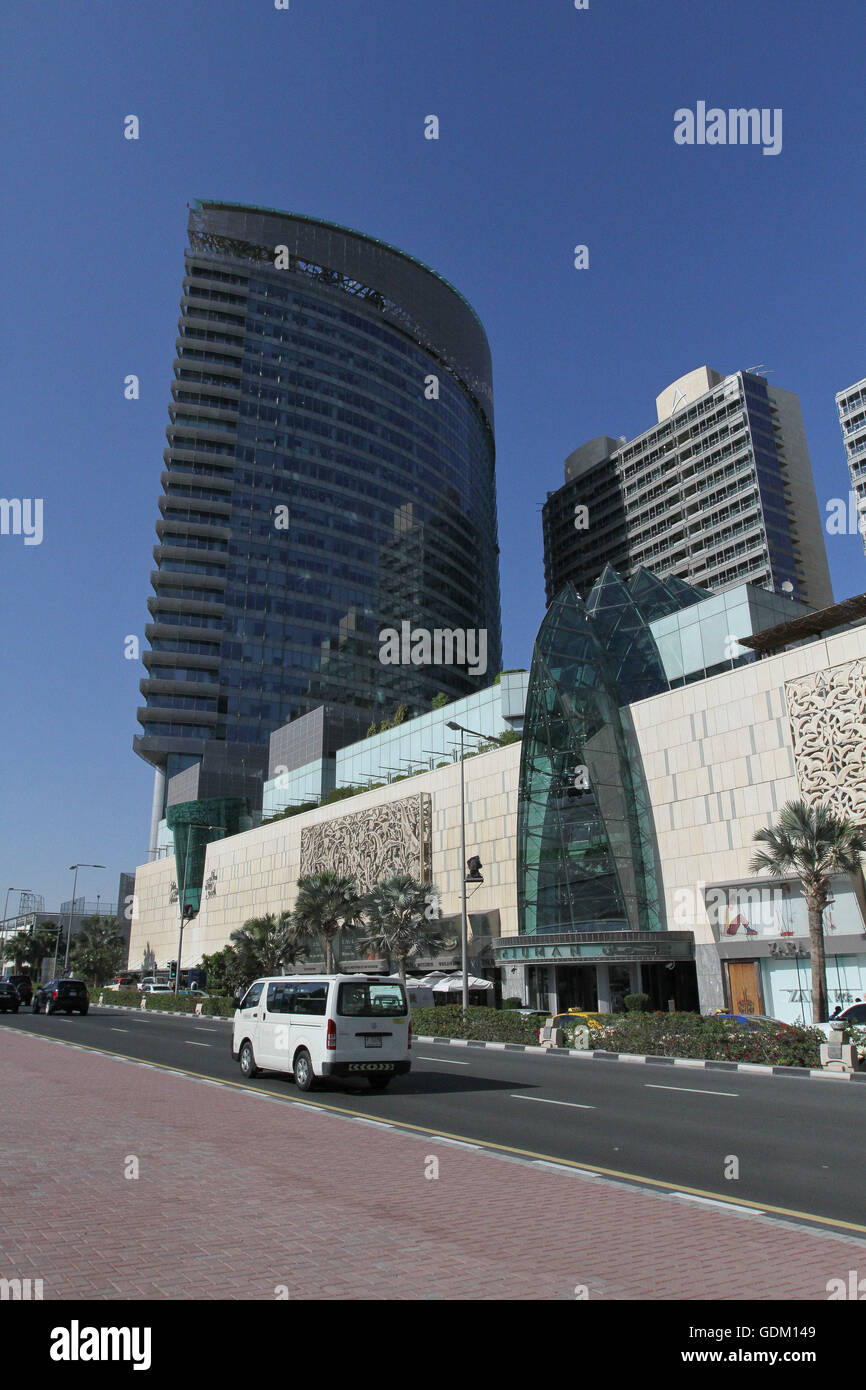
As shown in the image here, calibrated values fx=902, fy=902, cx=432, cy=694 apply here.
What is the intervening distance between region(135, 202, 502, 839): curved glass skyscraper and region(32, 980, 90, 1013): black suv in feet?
203

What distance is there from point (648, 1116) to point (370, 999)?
506cm

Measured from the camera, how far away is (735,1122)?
1234 centimetres

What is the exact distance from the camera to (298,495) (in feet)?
419

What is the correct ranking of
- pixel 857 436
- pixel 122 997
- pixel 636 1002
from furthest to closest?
pixel 857 436
pixel 122 997
pixel 636 1002

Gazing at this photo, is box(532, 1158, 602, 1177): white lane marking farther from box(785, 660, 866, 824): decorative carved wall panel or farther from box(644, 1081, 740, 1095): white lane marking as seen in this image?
box(785, 660, 866, 824): decorative carved wall panel

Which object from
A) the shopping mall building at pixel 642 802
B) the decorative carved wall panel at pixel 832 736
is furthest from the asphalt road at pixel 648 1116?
the shopping mall building at pixel 642 802

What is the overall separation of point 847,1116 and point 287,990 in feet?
31.5

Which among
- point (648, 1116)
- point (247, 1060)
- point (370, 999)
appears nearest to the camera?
point (648, 1116)

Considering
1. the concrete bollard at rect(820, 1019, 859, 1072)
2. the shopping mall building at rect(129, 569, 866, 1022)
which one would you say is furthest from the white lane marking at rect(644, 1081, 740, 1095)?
the shopping mall building at rect(129, 569, 866, 1022)

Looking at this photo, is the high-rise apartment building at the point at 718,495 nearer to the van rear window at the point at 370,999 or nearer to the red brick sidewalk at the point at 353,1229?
the van rear window at the point at 370,999

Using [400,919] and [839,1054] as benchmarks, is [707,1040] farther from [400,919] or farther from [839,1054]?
[400,919]

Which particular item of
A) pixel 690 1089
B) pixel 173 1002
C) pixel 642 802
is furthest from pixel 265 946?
pixel 690 1089

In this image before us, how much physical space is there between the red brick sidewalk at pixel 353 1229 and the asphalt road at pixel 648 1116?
112cm
